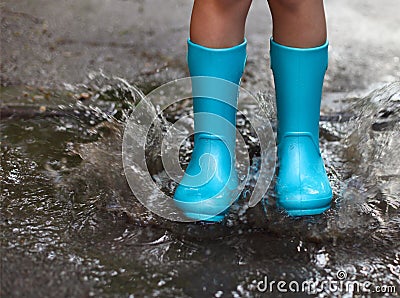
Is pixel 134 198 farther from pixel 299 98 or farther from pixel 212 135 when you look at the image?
pixel 299 98

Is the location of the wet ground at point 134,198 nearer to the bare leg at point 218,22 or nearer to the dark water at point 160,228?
the dark water at point 160,228

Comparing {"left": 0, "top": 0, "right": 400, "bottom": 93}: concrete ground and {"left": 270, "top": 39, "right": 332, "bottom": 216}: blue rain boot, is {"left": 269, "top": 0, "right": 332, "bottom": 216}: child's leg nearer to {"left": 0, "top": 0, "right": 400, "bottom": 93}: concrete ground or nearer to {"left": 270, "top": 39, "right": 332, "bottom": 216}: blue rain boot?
{"left": 270, "top": 39, "right": 332, "bottom": 216}: blue rain boot

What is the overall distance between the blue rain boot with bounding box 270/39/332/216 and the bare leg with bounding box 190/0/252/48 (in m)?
0.11

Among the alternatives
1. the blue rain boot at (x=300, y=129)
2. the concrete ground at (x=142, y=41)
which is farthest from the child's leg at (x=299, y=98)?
the concrete ground at (x=142, y=41)

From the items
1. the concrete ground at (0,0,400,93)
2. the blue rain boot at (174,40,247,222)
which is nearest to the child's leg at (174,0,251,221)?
Answer: the blue rain boot at (174,40,247,222)

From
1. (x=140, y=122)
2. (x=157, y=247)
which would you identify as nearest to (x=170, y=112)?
(x=140, y=122)

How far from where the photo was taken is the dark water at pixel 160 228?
1158mm

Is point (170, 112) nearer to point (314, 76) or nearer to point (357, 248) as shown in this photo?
point (314, 76)

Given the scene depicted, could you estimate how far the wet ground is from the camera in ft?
3.85

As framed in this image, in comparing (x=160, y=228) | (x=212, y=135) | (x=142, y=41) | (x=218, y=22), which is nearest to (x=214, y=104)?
(x=212, y=135)

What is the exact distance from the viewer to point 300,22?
1.33 m

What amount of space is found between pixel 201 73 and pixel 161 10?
1.54m

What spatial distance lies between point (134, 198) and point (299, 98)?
415mm

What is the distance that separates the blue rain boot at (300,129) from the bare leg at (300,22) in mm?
17
